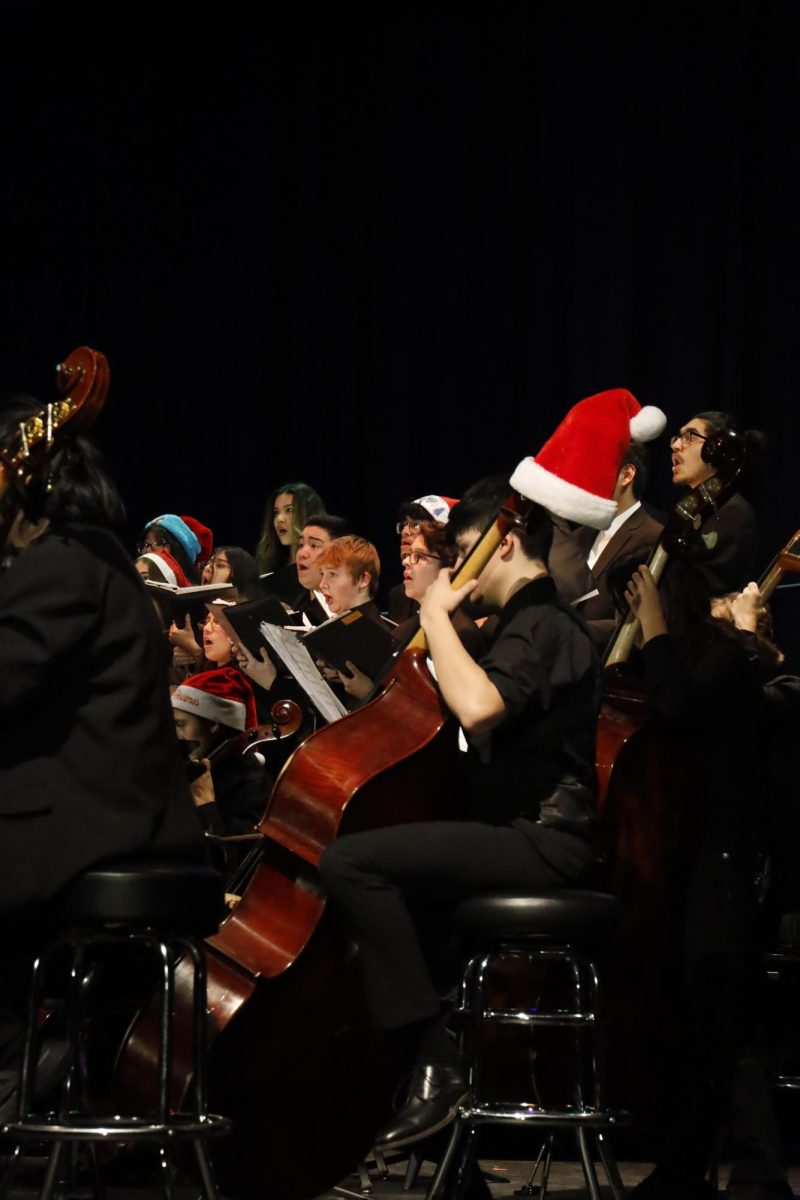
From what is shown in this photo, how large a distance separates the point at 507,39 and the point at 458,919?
501 cm

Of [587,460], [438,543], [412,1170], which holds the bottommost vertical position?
[412,1170]

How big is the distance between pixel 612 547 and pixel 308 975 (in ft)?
6.12

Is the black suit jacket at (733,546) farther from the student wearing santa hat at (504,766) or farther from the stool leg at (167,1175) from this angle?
the stool leg at (167,1175)

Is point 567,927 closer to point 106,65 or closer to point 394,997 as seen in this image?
point 394,997

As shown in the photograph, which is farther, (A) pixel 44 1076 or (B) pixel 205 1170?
(A) pixel 44 1076

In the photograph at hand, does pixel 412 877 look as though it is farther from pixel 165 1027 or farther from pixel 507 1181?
pixel 507 1181

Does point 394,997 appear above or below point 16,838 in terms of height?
below

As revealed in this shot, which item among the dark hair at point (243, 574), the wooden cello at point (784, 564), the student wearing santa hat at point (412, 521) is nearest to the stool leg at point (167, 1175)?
the wooden cello at point (784, 564)

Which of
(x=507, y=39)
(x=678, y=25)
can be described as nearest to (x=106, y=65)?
(x=507, y=39)

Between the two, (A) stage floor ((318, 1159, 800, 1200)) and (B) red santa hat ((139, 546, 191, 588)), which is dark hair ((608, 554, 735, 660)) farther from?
(B) red santa hat ((139, 546, 191, 588))

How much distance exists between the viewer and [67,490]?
2.73 metres

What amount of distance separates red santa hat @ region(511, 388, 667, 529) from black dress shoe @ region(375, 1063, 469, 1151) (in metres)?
1.19

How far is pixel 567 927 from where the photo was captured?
2857mm

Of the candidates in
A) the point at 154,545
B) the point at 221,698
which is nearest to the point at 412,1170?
the point at 221,698
